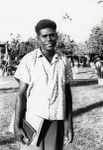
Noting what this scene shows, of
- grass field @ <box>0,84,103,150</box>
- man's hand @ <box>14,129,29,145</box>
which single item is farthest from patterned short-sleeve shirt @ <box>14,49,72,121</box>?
grass field @ <box>0,84,103,150</box>

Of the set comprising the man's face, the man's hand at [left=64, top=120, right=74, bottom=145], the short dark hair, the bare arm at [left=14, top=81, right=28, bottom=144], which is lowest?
the man's hand at [left=64, top=120, right=74, bottom=145]

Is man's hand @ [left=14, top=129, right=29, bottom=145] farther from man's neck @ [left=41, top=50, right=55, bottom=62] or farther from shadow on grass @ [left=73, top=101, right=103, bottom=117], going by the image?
shadow on grass @ [left=73, top=101, right=103, bottom=117]

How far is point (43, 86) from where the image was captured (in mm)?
2967

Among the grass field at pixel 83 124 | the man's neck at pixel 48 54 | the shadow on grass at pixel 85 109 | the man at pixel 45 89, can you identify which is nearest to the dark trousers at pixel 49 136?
the man at pixel 45 89

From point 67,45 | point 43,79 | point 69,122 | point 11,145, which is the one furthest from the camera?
point 67,45

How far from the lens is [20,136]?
3.01m

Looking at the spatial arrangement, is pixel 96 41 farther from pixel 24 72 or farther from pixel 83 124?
pixel 24 72

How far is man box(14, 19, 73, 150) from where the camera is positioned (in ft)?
9.78

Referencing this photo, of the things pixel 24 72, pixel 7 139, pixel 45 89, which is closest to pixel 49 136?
pixel 45 89

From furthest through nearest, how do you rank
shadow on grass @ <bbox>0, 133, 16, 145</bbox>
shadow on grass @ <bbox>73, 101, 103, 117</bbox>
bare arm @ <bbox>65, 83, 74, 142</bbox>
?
1. shadow on grass @ <bbox>73, 101, 103, 117</bbox>
2. shadow on grass @ <bbox>0, 133, 16, 145</bbox>
3. bare arm @ <bbox>65, 83, 74, 142</bbox>

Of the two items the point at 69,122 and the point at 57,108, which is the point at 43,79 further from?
the point at 69,122

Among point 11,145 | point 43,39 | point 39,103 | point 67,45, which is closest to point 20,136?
point 39,103

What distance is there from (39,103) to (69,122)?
38cm

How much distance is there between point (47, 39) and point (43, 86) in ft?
1.29
